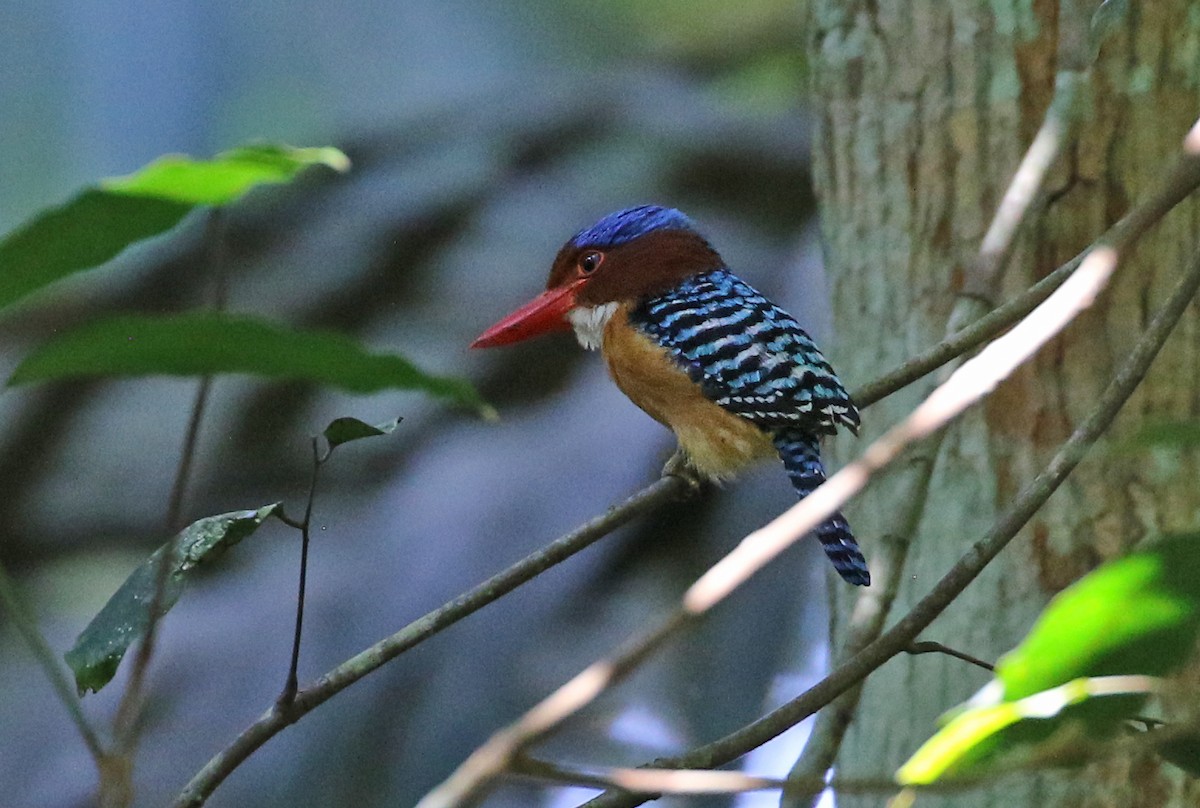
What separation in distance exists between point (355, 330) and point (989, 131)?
2.15 metres

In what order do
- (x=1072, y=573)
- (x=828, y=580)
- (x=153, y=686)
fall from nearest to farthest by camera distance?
(x=1072, y=573) → (x=828, y=580) → (x=153, y=686)

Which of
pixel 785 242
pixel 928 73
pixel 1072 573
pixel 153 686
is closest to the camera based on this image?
pixel 1072 573

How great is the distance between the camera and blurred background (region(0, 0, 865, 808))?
Result: 11.3ft

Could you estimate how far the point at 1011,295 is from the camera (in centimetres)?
216

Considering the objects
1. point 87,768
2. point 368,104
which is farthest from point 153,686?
point 368,104

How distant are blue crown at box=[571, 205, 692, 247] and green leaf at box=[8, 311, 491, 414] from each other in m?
1.57

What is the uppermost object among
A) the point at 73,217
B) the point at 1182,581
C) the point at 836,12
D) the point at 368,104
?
the point at 73,217

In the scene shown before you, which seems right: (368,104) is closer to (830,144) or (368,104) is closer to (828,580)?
(830,144)

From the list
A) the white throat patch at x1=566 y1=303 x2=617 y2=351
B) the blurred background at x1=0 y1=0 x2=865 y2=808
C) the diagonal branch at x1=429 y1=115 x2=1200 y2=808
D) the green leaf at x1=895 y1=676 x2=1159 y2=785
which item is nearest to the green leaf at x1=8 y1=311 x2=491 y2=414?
the diagonal branch at x1=429 y1=115 x2=1200 y2=808

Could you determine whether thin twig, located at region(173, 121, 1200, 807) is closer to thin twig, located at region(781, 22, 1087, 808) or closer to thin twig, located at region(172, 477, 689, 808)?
thin twig, located at region(172, 477, 689, 808)

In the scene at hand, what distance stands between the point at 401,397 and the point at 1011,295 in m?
2.05

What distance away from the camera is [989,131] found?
7.31 feet

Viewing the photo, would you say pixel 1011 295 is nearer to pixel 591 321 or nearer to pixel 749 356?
pixel 749 356

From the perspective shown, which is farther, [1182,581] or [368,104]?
[368,104]
